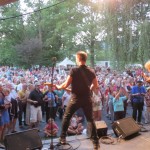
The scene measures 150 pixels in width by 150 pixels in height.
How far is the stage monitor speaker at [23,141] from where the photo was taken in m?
4.25

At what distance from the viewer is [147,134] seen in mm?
5980

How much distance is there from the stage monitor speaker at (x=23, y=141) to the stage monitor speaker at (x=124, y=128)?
1817mm

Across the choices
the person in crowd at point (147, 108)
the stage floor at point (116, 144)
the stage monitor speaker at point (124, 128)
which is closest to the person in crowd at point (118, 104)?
the person in crowd at point (147, 108)

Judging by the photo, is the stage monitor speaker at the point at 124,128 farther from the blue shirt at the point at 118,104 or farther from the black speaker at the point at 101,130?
the blue shirt at the point at 118,104

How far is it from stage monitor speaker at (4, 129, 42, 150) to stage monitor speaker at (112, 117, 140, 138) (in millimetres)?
1817

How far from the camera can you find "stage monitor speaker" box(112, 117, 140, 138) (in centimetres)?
554

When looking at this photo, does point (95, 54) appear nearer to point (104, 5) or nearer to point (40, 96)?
point (104, 5)

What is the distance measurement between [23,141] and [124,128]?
7.48 ft

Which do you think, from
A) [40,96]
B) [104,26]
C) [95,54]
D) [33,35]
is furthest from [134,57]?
[33,35]

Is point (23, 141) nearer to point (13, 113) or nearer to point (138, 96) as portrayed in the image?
point (13, 113)

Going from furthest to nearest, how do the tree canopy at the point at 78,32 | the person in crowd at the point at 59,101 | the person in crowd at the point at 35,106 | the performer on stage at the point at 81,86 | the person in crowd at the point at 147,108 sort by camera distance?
Result: the tree canopy at the point at 78,32, the person in crowd at the point at 59,101, the person in crowd at the point at 147,108, the person in crowd at the point at 35,106, the performer on stage at the point at 81,86

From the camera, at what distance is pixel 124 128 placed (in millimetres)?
5656

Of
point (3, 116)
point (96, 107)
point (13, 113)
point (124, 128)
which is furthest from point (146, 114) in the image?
point (3, 116)

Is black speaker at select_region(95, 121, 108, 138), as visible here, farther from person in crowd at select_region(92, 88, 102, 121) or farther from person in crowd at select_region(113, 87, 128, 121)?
person in crowd at select_region(113, 87, 128, 121)
